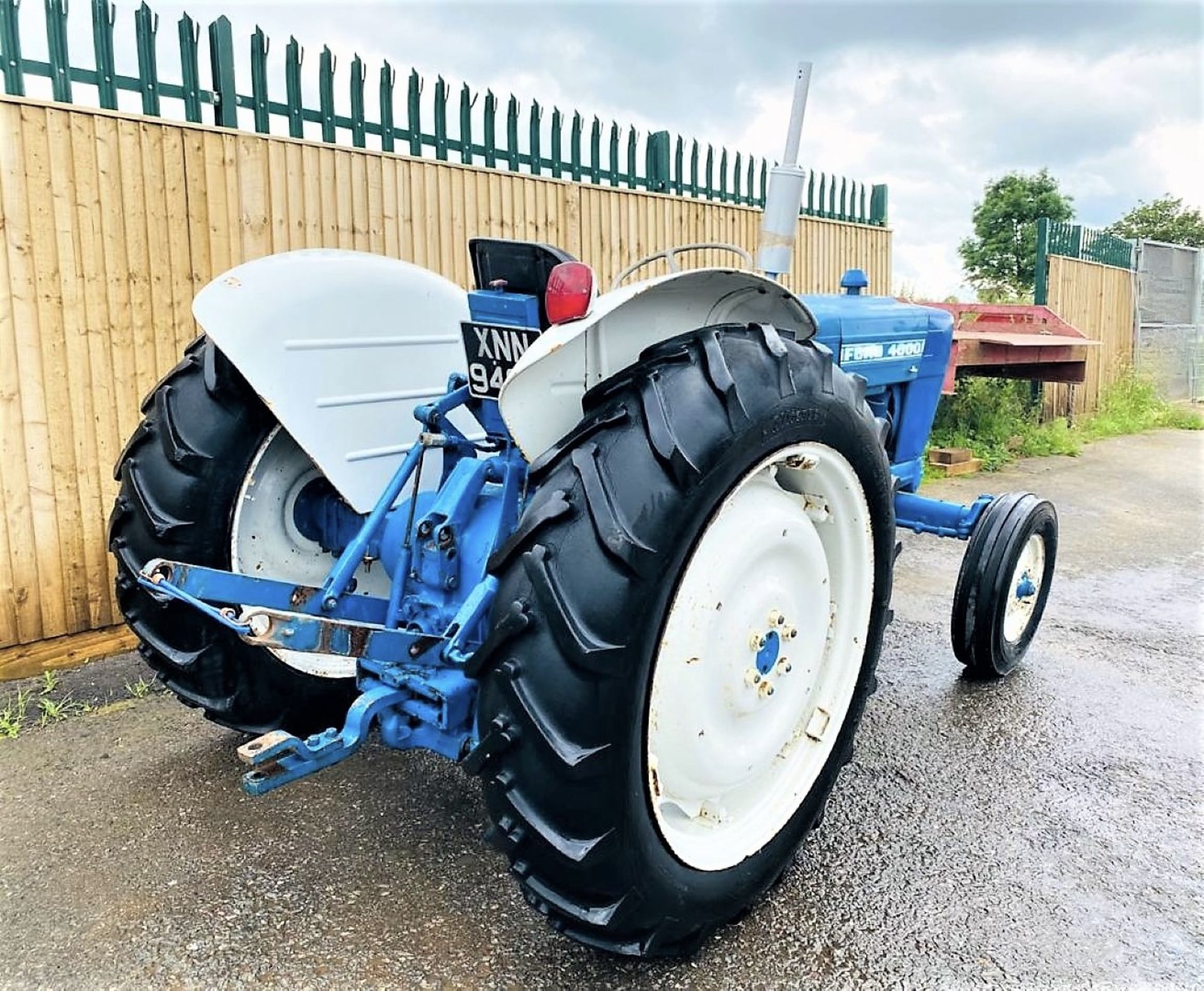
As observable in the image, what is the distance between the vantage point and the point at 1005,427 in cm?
902

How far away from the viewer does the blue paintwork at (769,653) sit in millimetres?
2033

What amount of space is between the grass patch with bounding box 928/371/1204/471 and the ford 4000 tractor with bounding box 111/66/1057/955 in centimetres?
640

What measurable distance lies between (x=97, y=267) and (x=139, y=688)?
162cm

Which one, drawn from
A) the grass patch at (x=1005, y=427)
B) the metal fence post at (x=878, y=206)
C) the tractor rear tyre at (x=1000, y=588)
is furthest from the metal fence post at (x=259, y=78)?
the grass patch at (x=1005, y=427)

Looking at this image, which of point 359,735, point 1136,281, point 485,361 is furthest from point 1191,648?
point 1136,281

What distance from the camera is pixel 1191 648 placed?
393cm

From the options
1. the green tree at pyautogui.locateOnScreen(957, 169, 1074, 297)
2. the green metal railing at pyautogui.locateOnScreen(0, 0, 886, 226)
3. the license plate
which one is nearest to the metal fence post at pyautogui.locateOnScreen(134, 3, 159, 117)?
the green metal railing at pyautogui.locateOnScreen(0, 0, 886, 226)

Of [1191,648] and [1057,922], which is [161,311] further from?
[1191,648]

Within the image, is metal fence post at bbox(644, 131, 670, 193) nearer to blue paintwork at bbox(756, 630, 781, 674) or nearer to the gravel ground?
the gravel ground

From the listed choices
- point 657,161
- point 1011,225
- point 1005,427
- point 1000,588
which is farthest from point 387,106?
point 1011,225

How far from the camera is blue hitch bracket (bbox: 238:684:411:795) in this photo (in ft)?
5.71

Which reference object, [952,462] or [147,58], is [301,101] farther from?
[952,462]

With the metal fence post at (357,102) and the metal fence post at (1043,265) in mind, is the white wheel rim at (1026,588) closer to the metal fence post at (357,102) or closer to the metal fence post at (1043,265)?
the metal fence post at (357,102)

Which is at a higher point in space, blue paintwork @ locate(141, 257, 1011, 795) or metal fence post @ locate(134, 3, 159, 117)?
metal fence post @ locate(134, 3, 159, 117)
